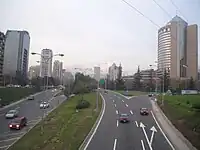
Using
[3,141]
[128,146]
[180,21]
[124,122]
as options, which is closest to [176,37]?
[180,21]

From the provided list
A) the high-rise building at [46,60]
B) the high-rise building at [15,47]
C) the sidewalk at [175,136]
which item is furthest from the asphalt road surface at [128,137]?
the high-rise building at [15,47]

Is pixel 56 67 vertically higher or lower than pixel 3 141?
higher

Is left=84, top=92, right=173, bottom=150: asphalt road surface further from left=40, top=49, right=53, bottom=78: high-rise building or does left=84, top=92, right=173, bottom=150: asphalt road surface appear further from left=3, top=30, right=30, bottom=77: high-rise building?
left=3, top=30, right=30, bottom=77: high-rise building

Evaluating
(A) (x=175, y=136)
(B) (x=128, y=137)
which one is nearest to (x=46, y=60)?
(B) (x=128, y=137)

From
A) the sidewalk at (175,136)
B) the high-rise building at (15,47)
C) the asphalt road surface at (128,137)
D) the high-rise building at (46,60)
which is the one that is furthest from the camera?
the high-rise building at (15,47)

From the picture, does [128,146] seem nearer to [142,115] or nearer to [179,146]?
[179,146]

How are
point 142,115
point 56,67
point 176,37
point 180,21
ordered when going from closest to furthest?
point 180,21, point 176,37, point 142,115, point 56,67

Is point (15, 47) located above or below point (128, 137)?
above

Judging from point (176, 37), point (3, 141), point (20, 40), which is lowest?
point (3, 141)

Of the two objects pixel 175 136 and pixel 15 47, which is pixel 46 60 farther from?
pixel 15 47

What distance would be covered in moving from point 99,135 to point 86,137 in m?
2.15

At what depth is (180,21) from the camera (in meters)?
32.6

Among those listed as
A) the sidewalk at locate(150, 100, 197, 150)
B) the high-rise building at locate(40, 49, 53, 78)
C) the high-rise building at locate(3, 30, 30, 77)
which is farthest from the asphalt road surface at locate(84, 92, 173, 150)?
the high-rise building at locate(3, 30, 30, 77)

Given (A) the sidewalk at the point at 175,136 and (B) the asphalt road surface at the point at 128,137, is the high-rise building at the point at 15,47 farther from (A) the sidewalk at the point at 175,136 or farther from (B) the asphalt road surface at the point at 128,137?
(A) the sidewalk at the point at 175,136
